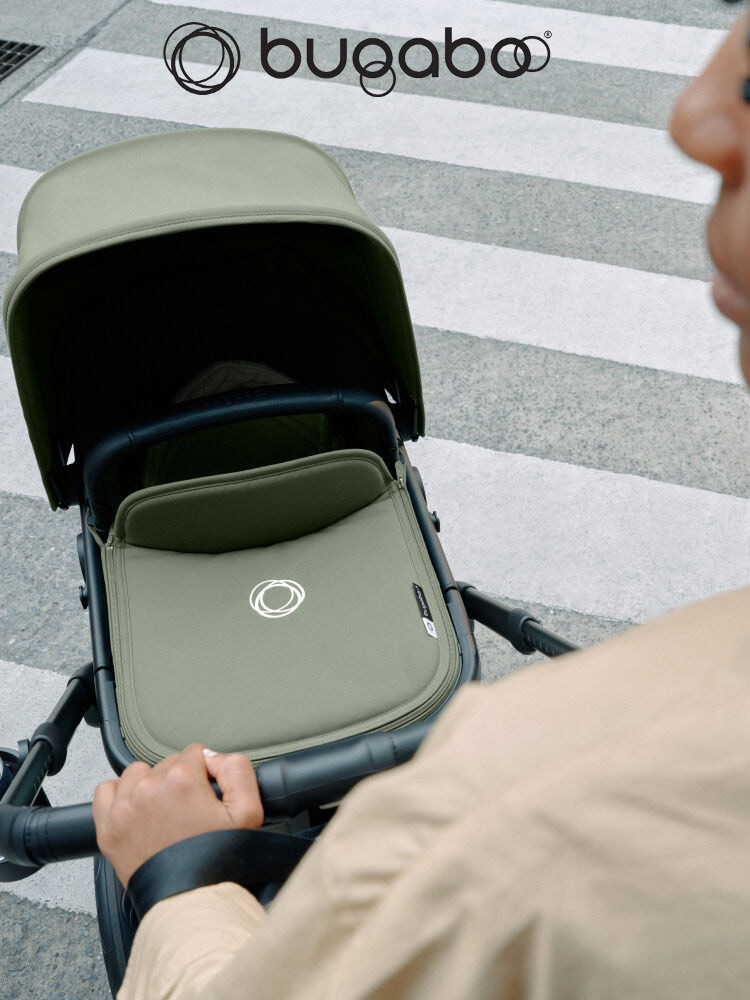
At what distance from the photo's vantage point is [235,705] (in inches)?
62.7

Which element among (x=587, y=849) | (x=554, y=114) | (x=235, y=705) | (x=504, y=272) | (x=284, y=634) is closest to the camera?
(x=587, y=849)

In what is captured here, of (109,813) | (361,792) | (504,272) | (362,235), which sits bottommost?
(504,272)

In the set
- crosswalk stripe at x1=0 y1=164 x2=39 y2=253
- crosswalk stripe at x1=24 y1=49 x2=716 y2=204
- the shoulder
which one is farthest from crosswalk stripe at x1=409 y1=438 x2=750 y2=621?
the shoulder

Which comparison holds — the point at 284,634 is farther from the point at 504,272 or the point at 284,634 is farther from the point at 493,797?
the point at 504,272

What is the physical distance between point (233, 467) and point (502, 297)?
77.9 inches

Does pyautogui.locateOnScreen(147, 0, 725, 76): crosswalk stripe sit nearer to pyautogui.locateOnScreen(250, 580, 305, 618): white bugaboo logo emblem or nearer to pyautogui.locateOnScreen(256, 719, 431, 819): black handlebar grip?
pyautogui.locateOnScreen(250, 580, 305, 618): white bugaboo logo emblem

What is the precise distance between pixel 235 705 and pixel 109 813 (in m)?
0.44

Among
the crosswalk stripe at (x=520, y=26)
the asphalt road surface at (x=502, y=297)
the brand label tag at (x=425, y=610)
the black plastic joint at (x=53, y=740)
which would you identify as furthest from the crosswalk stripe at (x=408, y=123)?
the black plastic joint at (x=53, y=740)

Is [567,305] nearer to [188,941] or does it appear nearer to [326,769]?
[326,769]

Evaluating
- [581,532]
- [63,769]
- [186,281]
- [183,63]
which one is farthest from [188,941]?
[183,63]

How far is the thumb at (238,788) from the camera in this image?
120 centimetres

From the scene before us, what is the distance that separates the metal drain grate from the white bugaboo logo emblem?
13.7 ft

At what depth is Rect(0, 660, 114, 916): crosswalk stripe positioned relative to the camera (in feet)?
7.20

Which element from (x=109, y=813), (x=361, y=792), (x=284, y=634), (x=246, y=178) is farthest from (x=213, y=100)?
(x=361, y=792)
